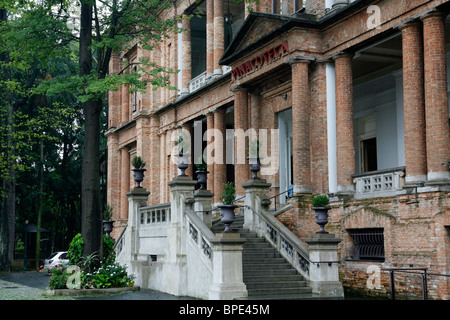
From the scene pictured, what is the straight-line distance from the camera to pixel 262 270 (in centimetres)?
1559

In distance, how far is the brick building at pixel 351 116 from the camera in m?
15.0

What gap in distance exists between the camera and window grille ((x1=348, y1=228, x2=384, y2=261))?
16.6 m

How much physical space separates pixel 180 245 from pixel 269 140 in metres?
8.30

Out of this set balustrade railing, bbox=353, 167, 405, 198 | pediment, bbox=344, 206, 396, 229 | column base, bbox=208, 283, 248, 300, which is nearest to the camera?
column base, bbox=208, 283, 248, 300

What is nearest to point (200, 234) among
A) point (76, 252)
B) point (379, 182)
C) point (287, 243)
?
point (287, 243)

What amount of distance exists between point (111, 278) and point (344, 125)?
865 cm

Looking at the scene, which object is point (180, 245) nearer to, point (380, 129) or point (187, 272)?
point (187, 272)

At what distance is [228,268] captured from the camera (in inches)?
540

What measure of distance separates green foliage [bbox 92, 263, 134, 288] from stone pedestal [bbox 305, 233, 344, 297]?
5712 millimetres

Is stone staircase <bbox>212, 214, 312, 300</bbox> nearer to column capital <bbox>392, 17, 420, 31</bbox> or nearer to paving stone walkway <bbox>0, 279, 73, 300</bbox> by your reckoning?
paving stone walkway <bbox>0, 279, 73, 300</bbox>

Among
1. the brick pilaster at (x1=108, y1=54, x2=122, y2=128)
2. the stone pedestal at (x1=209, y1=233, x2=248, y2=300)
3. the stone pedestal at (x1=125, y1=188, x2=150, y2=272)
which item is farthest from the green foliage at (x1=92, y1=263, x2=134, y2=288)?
the brick pilaster at (x1=108, y1=54, x2=122, y2=128)

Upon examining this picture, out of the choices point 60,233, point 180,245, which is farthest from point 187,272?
point 60,233

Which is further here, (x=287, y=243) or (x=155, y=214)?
(x=155, y=214)

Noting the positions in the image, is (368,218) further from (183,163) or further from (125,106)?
(125,106)
